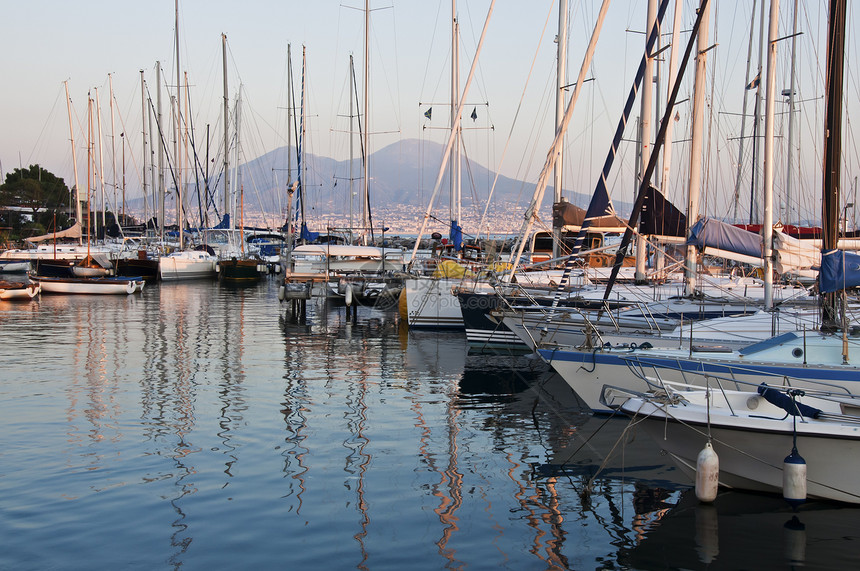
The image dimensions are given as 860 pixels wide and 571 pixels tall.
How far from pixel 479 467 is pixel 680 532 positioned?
125 inches

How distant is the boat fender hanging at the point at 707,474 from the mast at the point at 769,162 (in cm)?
917

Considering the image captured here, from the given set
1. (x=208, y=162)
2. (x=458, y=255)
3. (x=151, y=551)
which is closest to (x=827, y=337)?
(x=151, y=551)

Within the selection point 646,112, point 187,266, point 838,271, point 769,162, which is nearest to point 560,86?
point 646,112

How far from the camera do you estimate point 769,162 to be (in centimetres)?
1756

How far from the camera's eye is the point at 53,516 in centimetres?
907

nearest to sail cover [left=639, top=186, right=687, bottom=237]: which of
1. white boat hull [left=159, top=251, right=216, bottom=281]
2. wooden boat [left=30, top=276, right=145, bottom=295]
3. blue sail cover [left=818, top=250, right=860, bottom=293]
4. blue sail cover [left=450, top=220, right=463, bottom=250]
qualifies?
blue sail cover [left=818, top=250, right=860, bottom=293]

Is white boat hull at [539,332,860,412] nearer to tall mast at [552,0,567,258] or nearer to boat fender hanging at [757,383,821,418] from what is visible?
boat fender hanging at [757,383,821,418]

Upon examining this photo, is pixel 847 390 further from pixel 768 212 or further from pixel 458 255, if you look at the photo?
pixel 458 255

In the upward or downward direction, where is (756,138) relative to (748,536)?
upward

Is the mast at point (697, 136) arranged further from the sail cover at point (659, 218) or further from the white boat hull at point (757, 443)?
the white boat hull at point (757, 443)

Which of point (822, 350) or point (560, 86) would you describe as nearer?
point (822, 350)

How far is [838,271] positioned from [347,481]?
8861 mm

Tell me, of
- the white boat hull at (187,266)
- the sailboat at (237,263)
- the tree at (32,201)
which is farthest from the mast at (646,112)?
the tree at (32,201)

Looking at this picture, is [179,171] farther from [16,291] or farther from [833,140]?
[833,140]
